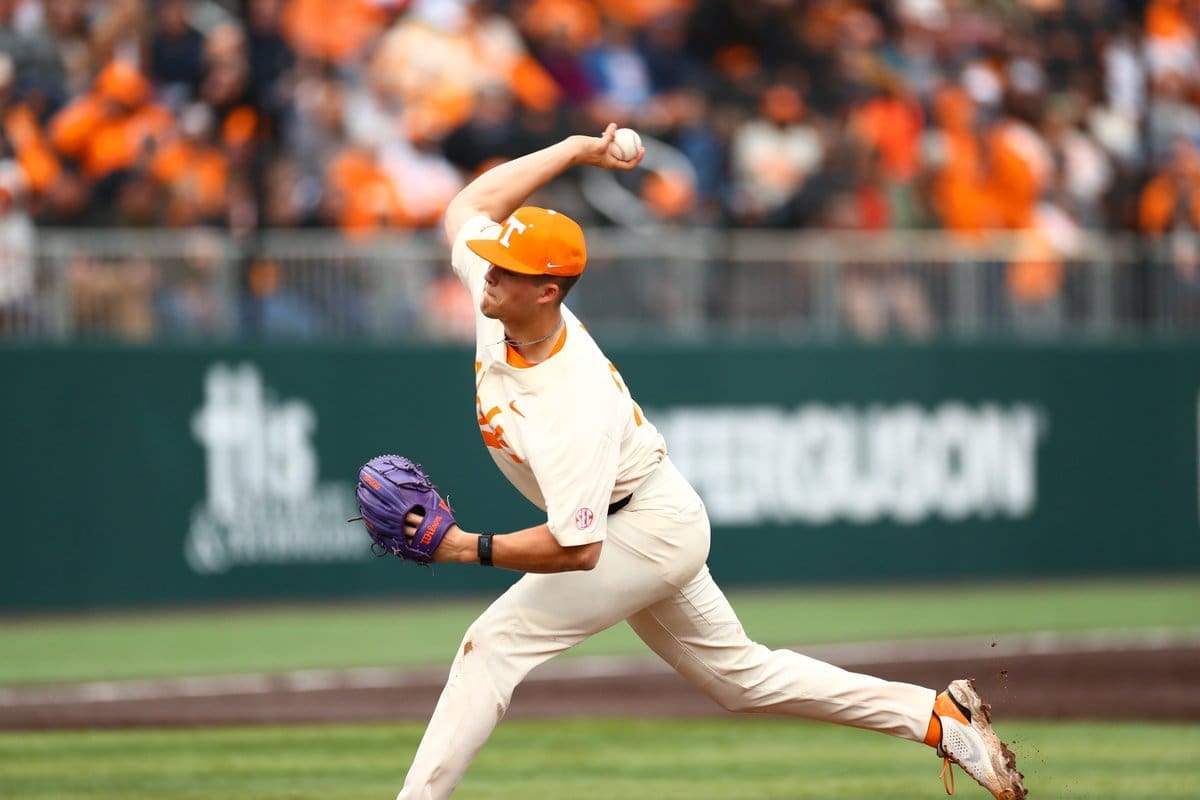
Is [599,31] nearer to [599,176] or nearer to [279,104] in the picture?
[599,176]

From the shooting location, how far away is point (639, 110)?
16969mm

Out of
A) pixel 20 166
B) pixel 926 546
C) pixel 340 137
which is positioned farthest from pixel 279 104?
pixel 926 546

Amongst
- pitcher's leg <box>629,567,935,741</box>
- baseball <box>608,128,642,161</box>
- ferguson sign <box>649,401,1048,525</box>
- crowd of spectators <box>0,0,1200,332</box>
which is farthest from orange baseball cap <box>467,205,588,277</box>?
ferguson sign <box>649,401,1048,525</box>

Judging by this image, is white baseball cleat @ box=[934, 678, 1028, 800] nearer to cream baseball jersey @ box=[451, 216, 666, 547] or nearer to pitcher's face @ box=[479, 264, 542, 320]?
cream baseball jersey @ box=[451, 216, 666, 547]

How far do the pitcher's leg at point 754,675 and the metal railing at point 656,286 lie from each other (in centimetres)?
835

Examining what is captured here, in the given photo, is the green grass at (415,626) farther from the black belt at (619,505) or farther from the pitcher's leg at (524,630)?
the black belt at (619,505)

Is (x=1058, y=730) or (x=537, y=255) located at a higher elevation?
(x=537, y=255)

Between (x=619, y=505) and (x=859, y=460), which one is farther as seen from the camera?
(x=859, y=460)

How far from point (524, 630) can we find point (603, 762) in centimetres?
273

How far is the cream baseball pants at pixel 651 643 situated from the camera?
6184 mm

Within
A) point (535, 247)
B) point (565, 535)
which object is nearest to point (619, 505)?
point (565, 535)

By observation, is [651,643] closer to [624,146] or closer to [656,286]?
[624,146]

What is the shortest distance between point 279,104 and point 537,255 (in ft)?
31.6

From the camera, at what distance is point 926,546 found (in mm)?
16844
